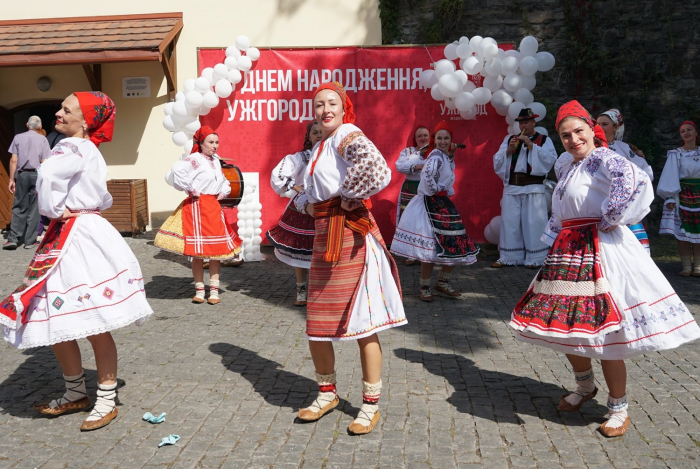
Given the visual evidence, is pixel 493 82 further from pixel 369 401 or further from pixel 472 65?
pixel 369 401

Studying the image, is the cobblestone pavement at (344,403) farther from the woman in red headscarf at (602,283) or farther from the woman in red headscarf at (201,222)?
the woman in red headscarf at (201,222)

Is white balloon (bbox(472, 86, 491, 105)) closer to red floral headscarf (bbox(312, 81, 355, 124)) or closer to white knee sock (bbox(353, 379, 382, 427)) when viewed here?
red floral headscarf (bbox(312, 81, 355, 124))

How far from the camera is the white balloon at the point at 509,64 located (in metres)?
9.44

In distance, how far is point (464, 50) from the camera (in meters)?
9.48

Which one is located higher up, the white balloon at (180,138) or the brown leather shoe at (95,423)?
the white balloon at (180,138)

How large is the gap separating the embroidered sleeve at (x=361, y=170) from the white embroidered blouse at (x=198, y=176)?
3693 millimetres

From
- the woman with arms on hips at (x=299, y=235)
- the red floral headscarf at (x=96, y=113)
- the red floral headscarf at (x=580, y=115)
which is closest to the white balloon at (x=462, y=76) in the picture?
the woman with arms on hips at (x=299, y=235)

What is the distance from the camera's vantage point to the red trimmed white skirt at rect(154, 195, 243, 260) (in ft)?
23.5

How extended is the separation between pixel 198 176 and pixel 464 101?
3.99m

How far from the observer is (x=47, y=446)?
3.78 m

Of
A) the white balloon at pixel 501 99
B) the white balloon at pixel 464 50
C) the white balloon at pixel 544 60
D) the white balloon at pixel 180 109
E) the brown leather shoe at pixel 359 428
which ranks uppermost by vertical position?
the white balloon at pixel 464 50

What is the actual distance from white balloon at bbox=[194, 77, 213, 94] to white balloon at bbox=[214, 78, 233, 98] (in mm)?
132

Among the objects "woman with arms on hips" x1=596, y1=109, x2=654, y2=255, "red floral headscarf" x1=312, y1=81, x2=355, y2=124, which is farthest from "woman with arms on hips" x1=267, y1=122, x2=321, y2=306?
"woman with arms on hips" x1=596, y1=109, x2=654, y2=255

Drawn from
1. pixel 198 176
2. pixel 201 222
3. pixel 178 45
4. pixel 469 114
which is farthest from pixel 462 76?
pixel 178 45
